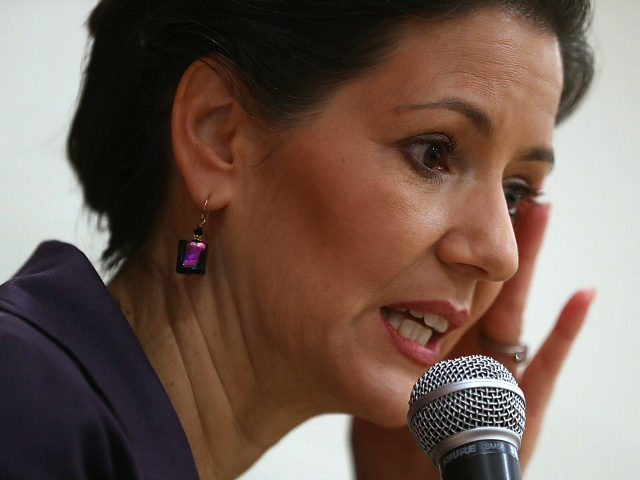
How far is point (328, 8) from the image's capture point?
1364 millimetres

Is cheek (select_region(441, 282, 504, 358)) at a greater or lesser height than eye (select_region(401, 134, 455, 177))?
lesser

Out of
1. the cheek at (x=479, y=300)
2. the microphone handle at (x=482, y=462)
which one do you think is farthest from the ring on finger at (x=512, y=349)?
the microphone handle at (x=482, y=462)

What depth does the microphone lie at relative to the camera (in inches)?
36.1

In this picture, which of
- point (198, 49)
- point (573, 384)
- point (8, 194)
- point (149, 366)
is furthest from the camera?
point (573, 384)

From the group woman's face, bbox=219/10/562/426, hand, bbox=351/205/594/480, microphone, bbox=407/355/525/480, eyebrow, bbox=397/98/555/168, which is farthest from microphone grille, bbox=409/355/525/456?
hand, bbox=351/205/594/480

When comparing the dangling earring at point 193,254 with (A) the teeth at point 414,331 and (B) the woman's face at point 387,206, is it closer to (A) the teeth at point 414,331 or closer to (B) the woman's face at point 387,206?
(B) the woman's face at point 387,206

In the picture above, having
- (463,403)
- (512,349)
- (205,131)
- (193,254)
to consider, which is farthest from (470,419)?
(512,349)

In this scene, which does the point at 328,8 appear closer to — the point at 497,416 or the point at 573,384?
the point at 497,416

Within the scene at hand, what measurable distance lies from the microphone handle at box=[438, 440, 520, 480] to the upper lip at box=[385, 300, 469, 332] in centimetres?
44

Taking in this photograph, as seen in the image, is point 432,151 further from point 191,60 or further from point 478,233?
point 191,60

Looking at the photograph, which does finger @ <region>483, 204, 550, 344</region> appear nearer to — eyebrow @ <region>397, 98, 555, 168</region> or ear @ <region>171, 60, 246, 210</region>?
eyebrow @ <region>397, 98, 555, 168</region>

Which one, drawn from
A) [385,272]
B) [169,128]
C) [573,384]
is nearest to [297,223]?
[385,272]

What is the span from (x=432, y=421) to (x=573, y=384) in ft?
5.63

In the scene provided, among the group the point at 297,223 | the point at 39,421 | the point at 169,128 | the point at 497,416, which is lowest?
the point at 39,421
